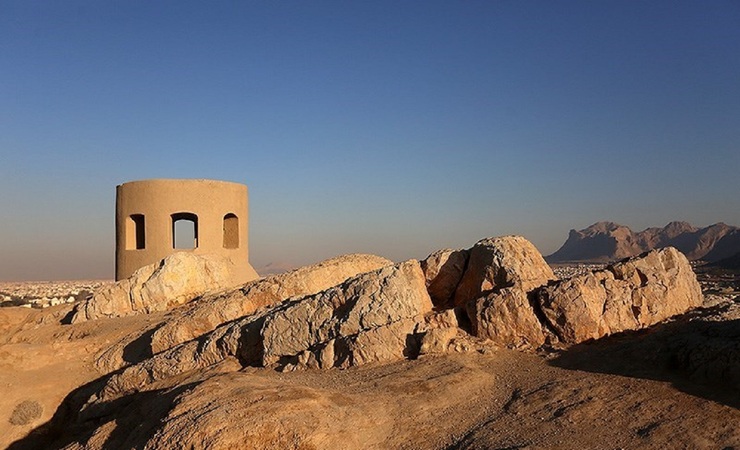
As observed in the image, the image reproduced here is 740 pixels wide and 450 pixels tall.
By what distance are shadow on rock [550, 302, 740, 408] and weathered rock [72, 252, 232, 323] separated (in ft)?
37.7

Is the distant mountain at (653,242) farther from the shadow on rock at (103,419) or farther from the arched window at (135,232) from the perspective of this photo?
the shadow on rock at (103,419)

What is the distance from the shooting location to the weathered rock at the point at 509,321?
8992 mm

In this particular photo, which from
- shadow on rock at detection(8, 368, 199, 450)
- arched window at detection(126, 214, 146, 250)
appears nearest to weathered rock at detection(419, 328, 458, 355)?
shadow on rock at detection(8, 368, 199, 450)

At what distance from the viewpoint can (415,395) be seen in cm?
707

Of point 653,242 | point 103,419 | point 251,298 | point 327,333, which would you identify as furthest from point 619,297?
point 653,242

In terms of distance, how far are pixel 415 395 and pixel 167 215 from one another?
15.2m

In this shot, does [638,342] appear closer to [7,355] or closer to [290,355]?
[290,355]

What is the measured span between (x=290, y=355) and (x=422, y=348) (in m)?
2.46

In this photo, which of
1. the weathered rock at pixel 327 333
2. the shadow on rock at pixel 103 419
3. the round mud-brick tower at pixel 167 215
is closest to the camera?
the shadow on rock at pixel 103 419

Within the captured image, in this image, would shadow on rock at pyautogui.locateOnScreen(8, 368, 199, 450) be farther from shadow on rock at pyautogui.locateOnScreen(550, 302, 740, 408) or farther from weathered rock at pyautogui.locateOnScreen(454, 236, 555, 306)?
shadow on rock at pyautogui.locateOnScreen(550, 302, 740, 408)

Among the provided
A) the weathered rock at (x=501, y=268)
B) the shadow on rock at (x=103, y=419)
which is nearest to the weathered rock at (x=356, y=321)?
the weathered rock at (x=501, y=268)

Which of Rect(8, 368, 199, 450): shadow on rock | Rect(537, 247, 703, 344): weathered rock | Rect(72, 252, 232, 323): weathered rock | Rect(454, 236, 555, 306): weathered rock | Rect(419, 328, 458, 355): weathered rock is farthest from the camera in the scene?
Rect(72, 252, 232, 323): weathered rock

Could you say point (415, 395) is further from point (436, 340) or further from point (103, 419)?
point (103, 419)

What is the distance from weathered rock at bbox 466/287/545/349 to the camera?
8.99 m
